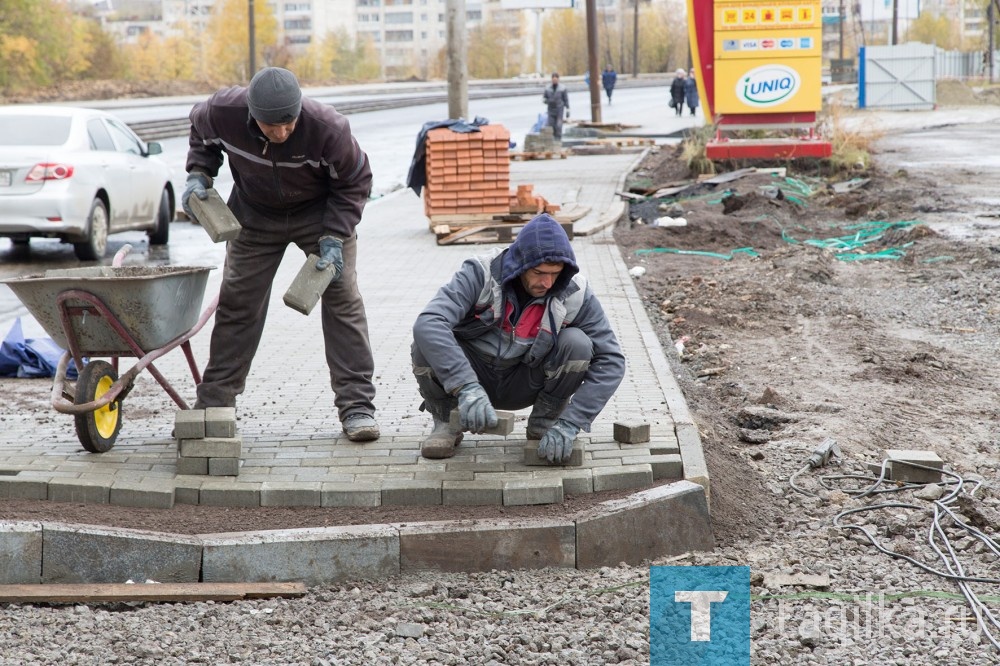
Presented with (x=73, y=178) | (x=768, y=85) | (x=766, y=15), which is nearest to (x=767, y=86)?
(x=768, y=85)

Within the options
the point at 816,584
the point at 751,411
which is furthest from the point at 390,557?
the point at 751,411

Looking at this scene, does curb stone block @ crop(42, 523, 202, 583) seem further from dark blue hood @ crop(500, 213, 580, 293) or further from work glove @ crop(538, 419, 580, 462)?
dark blue hood @ crop(500, 213, 580, 293)

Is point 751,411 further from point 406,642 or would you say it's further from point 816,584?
point 406,642

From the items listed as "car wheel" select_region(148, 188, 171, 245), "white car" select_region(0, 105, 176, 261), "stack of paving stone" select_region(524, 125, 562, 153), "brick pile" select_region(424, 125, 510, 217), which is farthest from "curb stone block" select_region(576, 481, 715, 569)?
"stack of paving stone" select_region(524, 125, 562, 153)

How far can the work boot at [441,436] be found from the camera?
511 cm

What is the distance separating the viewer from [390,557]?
4.49m

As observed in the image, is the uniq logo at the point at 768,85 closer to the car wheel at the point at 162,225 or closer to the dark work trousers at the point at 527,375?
the car wheel at the point at 162,225

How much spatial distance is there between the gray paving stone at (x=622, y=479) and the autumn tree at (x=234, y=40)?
83825 mm

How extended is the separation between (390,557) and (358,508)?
34cm

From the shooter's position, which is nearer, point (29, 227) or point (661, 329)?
point (661, 329)

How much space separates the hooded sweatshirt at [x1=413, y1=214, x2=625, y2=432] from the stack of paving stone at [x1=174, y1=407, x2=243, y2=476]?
2.90ft

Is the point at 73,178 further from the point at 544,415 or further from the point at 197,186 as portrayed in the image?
the point at 544,415

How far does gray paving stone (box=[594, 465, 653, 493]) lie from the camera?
4848mm
